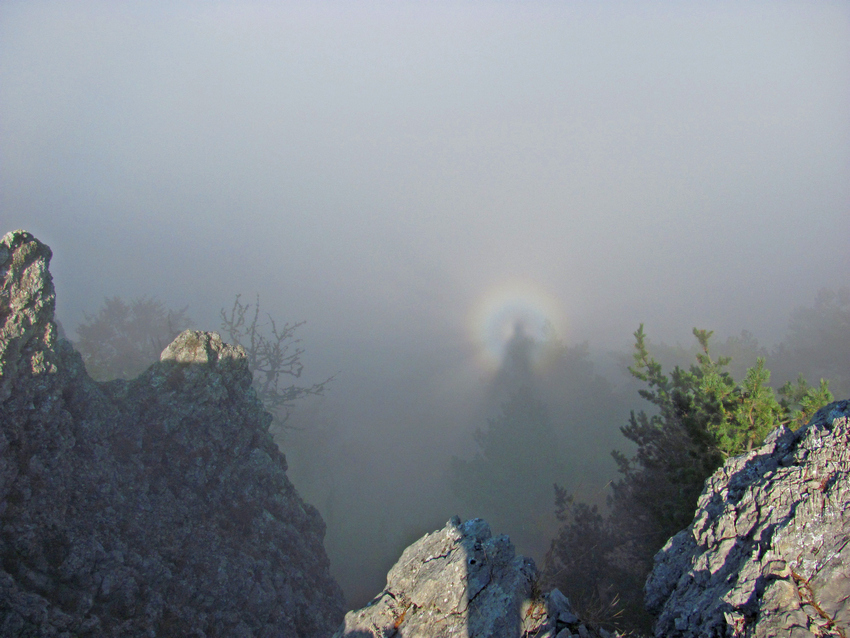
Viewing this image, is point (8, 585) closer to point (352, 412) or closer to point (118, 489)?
point (118, 489)

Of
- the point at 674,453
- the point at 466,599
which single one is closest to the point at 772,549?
the point at 466,599

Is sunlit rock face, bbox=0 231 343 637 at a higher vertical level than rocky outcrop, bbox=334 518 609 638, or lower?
higher

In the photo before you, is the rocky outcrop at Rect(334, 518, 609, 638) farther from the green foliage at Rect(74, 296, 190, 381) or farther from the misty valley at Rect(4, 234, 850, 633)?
the green foliage at Rect(74, 296, 190, 381)

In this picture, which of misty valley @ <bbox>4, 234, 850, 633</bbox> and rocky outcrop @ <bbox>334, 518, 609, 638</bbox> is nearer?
rocky outcrop @ <bbox>334, 518, 609, 638</bbox>

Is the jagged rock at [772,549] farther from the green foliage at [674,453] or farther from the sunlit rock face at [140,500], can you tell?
the sunlit rock face at [140,500]

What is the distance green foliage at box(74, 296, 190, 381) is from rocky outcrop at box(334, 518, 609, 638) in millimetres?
25092

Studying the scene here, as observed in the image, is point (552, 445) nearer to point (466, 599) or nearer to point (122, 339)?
point (466, 599)

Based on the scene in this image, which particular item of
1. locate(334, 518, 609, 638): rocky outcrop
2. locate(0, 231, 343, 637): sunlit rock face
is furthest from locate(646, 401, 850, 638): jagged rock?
locate(0, 231, 343, 637): sunlit rock face

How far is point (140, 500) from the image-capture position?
8930 mm

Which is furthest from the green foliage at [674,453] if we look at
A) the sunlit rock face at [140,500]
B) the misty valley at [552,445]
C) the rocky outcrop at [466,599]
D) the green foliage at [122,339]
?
the green foliage at [122,339]

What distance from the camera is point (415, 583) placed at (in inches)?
282

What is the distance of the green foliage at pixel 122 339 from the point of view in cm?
2828

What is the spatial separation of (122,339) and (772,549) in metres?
40.0

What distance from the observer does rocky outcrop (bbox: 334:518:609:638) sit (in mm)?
6156
